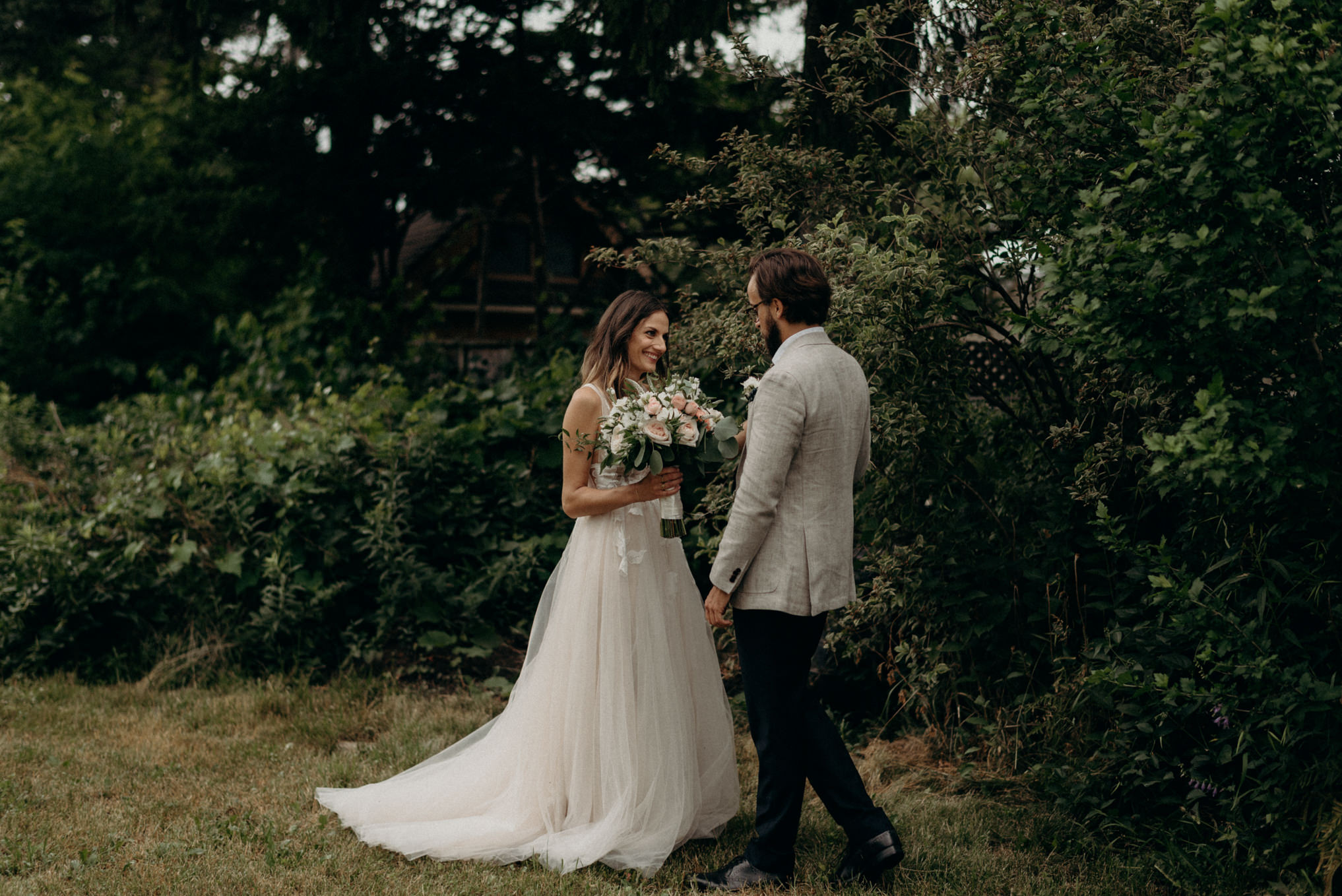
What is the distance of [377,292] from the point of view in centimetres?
972

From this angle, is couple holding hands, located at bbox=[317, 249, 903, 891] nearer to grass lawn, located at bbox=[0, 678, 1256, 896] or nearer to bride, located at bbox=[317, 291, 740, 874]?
bride, located at bbox=[317, 291, 740, 874]

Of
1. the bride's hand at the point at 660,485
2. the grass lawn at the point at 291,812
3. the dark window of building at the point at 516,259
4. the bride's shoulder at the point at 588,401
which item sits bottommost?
the grass lawn at the point at 291,812

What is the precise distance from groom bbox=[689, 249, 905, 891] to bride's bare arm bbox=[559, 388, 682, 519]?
1.85 feet

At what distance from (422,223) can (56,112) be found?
7.78m

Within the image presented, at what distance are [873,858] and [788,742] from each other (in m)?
0.50

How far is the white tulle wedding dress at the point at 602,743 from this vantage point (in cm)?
374

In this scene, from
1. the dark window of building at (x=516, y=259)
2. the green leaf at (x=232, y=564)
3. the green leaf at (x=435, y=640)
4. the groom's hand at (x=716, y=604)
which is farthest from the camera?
the dark window of building at (x=516, y=259)

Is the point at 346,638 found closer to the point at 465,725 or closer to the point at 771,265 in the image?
the point at 465,725

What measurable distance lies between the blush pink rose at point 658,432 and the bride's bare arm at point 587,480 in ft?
0.88

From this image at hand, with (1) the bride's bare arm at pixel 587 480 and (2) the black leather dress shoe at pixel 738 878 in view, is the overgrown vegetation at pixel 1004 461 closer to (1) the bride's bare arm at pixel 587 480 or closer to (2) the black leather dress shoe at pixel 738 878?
(1) the bride's bare arm at pixel 587 480

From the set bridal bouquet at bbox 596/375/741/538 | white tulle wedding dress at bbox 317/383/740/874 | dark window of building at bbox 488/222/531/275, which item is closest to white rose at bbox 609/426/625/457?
bridal bouquet at bbox 596/375/741/538

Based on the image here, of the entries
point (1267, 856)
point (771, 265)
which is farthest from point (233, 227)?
point (1267, 856)

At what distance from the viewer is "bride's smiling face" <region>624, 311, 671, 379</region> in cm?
397

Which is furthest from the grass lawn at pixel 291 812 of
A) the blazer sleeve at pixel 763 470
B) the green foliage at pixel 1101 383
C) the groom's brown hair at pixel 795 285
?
the groom's brown hair at pixel 795 285
